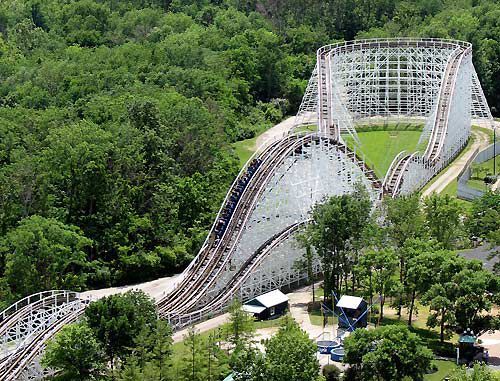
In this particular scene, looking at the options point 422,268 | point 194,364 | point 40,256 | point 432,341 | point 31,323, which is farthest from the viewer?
point 40,256

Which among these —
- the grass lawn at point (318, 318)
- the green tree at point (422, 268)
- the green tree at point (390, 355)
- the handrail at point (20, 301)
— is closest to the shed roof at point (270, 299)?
the grass lawn at point (318, 318)

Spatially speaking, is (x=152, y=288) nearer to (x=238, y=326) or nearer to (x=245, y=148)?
(x=238, y=326)

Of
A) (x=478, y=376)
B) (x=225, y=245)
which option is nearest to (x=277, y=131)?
(x=225, y=245)

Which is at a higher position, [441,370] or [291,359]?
[291,359]

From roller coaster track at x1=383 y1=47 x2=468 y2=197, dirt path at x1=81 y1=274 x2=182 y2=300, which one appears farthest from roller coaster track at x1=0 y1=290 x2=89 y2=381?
roller coaster track at x1=383 y1=47 x2=468 y2=197

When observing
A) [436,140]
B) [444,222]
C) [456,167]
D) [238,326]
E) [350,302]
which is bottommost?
[238,326]

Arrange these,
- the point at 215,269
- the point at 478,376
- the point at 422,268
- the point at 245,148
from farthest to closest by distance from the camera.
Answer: the point at 245,148 < the point at 215,269 < the point at 422,268 < the point at 478,376

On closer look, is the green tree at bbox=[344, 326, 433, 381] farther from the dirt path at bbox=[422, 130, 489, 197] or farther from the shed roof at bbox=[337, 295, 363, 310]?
the dirt path at bbox=[422, 130, 489, 197]

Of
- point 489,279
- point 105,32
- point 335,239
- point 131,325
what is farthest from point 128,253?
point 105,32

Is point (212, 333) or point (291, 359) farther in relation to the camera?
point (212, 333)
